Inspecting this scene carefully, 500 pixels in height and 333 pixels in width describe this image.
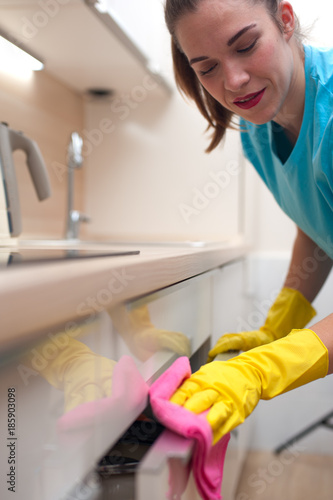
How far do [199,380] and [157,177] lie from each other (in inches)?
60.4

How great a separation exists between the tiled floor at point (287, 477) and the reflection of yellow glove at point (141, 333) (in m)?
1.04

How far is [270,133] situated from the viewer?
40.5 inches

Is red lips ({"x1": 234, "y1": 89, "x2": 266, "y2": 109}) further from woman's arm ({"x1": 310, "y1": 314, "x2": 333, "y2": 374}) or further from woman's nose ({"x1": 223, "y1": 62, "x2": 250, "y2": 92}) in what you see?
woman's arm ({"x1": 310, "y1": 314, "x2": 333, "y2": 374})

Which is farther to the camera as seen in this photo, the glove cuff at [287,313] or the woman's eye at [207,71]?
the glove cuff at [287,313]

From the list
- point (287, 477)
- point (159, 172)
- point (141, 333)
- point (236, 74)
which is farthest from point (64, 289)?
point (159, 172)

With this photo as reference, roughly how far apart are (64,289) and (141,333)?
0.24 metres

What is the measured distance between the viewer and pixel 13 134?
1250 mm

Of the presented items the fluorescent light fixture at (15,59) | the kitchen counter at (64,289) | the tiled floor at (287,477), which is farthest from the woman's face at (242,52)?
the tiled floor at (287,477)

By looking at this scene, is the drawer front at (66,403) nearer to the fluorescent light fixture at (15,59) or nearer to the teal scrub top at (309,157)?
the teal scrub top at (309,157)

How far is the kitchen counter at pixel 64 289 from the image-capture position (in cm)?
33

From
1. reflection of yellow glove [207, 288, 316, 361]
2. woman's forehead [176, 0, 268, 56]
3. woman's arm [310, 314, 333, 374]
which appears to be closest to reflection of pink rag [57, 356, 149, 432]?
woman's arm [310, 314, 333, 374]

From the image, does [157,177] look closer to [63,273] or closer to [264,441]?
[264,441]

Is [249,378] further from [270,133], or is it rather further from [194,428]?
[270,133]

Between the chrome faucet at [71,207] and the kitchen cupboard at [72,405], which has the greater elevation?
the chrome faucet at [71,207]
